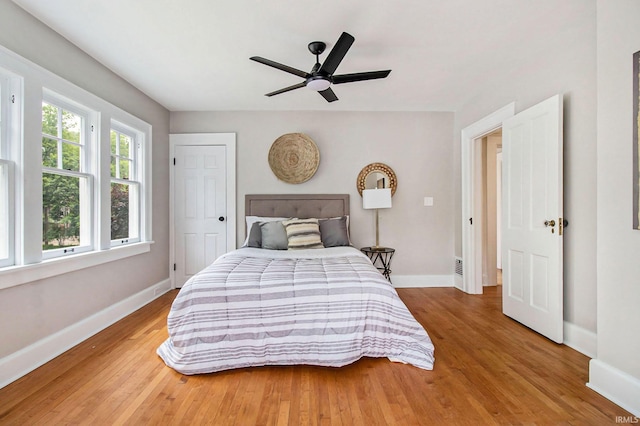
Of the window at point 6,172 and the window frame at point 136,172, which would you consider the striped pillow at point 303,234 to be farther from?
the window at point 6,172

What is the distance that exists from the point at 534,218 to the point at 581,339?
3.26 ft

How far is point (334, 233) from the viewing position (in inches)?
149

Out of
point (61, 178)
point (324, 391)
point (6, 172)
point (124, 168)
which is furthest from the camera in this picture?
point (124, 168)

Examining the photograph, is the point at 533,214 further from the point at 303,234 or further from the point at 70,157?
the point at 70,157

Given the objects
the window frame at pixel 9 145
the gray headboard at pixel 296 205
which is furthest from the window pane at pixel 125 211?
the gray headboard at pixel 296 205

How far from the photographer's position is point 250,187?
4.34 metres

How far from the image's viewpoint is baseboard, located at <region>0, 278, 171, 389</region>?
1.98 m

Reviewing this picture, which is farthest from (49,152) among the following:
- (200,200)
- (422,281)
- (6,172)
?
(422,281)

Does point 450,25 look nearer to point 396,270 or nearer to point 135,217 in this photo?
point 396,270

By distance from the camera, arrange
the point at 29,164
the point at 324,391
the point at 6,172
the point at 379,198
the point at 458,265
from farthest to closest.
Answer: the point at 458,265 < the point at 379,198 < the point at 29,164 < the point at 6,172 < the point at 324,391

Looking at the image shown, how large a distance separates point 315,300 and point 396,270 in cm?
251

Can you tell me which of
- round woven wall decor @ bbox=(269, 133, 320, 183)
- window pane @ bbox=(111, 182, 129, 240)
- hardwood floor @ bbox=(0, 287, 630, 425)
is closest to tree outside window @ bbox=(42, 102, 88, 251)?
window pane @ bbox=(111, 182, 129, 240)

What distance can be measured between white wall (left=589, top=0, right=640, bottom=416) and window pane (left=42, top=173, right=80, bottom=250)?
3879 mm

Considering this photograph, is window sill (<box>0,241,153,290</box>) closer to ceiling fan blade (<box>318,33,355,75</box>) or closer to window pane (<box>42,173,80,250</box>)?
window pane (<box>42,173,80,250</box>)
